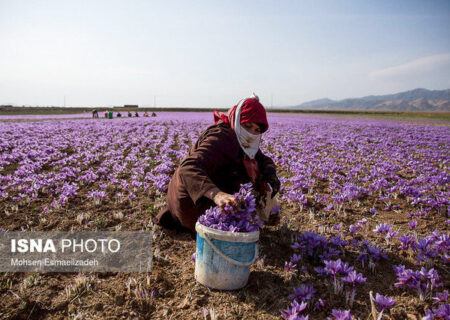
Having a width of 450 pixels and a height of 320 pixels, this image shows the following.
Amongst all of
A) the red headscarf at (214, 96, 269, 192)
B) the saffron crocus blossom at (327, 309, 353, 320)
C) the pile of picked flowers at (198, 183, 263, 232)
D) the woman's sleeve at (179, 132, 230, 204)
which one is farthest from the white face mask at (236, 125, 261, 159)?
the saffron crocus blossom at (327, 309, 353, 320)

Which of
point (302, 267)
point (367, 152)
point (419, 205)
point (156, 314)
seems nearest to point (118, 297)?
point (156, 314)

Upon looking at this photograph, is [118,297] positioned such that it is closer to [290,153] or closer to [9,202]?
[9,202]

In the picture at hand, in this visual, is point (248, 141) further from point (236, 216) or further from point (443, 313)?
point (443, 313)

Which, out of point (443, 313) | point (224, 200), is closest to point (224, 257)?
point (224, 200)

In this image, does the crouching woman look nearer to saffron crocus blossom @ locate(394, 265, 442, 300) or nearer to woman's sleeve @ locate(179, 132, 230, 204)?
woman's sleeve @ locate(179, 132, 230, 204)

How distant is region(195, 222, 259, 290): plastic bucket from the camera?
2701mm

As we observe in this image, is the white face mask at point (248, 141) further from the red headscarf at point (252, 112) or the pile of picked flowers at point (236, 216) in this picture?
the pile of picked flowers at point (236, 216)

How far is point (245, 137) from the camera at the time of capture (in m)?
3.90

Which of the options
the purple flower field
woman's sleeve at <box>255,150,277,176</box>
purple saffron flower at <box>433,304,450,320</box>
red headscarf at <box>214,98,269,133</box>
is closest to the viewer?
purple saffron flower at <box>433,304,450,320</box>

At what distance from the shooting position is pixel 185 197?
11.8 feet

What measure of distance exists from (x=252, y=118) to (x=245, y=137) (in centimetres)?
33

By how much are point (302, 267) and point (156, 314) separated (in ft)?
5.80

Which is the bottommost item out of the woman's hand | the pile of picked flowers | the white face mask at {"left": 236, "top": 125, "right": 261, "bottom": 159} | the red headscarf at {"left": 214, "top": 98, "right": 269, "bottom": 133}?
the pile of picked flowers

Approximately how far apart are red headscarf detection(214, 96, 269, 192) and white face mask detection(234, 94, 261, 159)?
0.21ft
